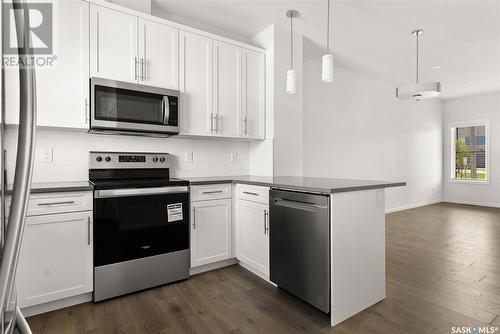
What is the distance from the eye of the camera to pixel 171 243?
244cm

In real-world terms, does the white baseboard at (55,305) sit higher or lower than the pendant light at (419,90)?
lower

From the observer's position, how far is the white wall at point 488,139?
6410 mm

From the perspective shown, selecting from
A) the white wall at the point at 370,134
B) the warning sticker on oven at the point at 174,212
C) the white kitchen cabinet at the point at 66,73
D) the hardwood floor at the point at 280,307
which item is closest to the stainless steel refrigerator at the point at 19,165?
the hardwood floor at the point at 280,307

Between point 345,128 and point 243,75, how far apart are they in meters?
2.45

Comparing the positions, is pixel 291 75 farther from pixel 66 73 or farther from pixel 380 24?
pixel 66 73

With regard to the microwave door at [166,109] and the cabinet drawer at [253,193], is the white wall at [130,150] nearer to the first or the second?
the microwave door at [166,109]

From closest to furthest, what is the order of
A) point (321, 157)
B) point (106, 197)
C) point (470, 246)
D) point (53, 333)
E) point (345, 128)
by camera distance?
point (53, 333)
point (106, 197)
point (470, 246)
point (321, 157)
point (345, 128)

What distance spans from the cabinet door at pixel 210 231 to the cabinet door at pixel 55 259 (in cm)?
87

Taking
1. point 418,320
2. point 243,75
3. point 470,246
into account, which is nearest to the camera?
point 418,320

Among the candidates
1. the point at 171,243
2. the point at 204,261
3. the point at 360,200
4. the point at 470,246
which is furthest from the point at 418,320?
the point at 470,246

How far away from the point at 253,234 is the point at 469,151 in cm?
727

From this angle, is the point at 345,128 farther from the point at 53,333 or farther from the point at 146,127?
the point at 53,333

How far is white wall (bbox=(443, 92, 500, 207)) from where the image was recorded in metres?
6.41

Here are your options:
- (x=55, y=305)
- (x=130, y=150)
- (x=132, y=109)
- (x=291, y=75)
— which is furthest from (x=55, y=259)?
(x=291, y=75)
